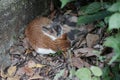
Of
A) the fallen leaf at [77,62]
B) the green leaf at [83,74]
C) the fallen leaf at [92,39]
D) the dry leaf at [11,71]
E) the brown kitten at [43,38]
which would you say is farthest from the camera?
the brown kitten at [43,38]

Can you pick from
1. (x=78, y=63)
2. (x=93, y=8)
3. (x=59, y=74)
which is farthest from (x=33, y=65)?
(x=93, y=8)

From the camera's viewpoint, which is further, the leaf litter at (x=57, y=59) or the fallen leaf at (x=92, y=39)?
the fallen leaf at (x=92, y=39)

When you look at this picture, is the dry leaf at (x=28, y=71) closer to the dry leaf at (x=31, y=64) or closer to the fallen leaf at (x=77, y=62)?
the dry leaf at (x=31, y=64)

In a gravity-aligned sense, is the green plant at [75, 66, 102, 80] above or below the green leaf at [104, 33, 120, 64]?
below

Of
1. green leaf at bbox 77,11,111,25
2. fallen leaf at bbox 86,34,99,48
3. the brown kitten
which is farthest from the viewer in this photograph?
the brown kitten

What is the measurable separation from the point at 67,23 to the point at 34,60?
2.22ft

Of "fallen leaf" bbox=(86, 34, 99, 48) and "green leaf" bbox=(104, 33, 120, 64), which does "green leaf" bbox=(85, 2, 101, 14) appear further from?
"green leaf" bbox=(104, 33, 120, 64)

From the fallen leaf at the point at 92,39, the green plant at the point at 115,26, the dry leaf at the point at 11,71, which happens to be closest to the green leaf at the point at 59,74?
the fallen leaf at the point at 92,39

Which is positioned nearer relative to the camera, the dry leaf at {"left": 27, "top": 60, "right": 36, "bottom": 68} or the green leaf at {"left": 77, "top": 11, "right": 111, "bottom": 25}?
the green leaf at {"left": 77, "top": 11, "right": 111, "bottom": 25}

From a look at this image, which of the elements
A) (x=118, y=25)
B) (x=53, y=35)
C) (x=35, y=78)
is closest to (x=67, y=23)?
(x=53, y=35)

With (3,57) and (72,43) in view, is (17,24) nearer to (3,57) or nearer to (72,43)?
(3,57)

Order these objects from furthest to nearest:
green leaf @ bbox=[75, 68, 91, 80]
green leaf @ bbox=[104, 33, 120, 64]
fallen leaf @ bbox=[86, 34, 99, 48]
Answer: fallen leaf @ bbox=[86, 34, 99, 48] → green leaf @ bbox=[75, 68, 91, 80] → green leaf @ bbox=[104, 33, 120, 64]

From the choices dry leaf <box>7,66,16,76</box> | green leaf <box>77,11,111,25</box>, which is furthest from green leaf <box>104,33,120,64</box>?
dry leaf <box>7,66,16,76</box>

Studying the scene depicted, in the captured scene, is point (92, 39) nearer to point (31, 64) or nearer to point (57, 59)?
point (57, 59)
